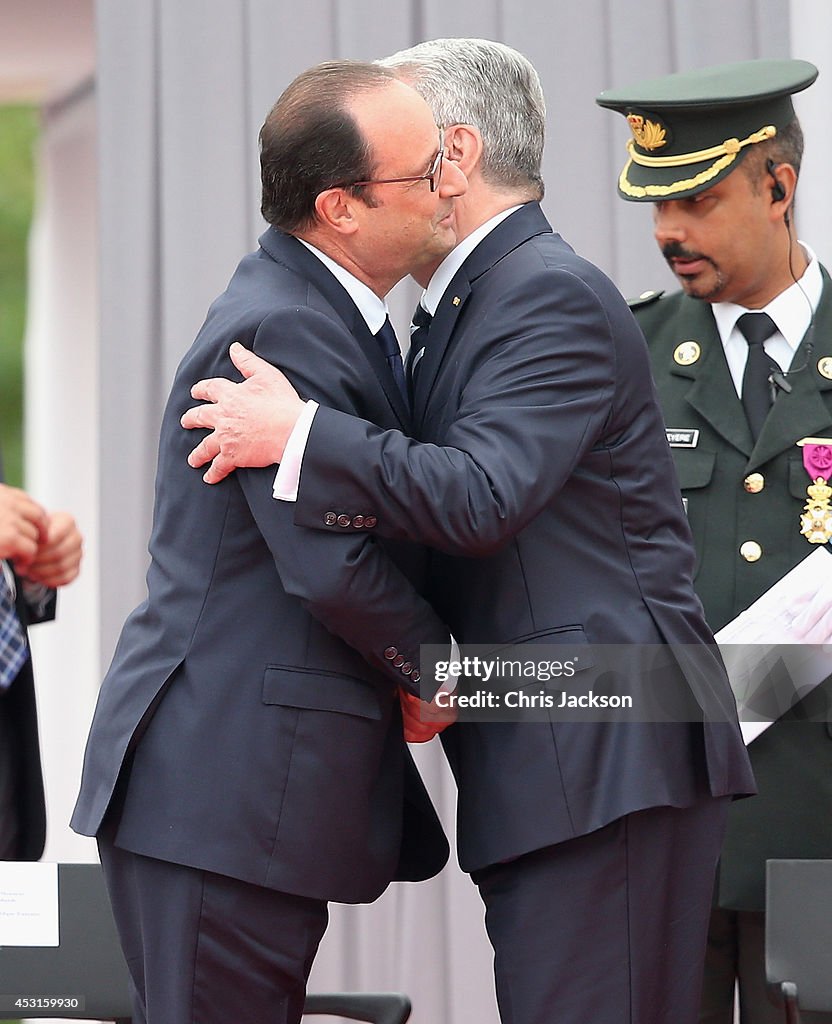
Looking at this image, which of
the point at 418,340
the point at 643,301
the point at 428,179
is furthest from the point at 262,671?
the point at 643,301

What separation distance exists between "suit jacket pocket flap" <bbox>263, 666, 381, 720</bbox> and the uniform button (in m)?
0.68

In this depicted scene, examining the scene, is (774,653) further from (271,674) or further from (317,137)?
(317,137)

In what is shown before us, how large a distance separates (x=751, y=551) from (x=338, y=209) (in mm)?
748

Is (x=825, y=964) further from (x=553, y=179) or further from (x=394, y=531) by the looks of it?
(x=553, y=179)

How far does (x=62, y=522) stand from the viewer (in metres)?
2.30

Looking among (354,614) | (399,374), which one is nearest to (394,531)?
(354,614)

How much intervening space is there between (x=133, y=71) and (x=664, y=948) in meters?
2.09

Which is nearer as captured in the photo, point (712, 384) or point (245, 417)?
point (245, 417)

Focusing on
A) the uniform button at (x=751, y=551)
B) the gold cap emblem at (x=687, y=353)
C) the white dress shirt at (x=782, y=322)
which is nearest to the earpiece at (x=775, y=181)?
the white dress shirt at (x=782, y=322)

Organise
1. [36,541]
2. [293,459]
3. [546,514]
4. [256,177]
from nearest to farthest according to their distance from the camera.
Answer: [293,459], [546,514], [36,541], [256,177]

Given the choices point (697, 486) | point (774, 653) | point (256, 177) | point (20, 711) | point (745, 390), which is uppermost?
point (256, 177)

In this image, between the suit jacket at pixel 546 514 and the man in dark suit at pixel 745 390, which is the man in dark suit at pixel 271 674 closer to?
the suit jacket at pixel 546 514

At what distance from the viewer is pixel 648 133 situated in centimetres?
203

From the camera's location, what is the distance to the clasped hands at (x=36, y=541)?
2.19m
